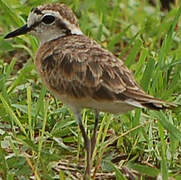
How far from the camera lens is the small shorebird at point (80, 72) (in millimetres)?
3678

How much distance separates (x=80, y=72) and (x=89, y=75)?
66 mm

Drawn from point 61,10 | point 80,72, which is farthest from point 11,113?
point 61,10

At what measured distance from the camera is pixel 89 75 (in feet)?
12.3

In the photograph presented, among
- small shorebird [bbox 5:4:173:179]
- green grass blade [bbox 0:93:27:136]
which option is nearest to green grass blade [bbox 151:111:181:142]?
small shorebird [bbox 5:4:173:179]

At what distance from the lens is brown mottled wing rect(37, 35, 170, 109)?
145 inches

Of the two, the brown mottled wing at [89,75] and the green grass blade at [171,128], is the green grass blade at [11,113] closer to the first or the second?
the brown mottled wing at [89,75]

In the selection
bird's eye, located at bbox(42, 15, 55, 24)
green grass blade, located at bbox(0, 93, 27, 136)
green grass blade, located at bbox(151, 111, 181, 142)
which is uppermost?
bird's eye, located at bbox(42, 15, 55, 24)

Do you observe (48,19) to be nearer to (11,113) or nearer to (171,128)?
(11,113)

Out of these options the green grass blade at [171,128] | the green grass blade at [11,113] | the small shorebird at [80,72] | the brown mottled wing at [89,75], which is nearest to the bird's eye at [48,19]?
the small shorebird at [80,72]

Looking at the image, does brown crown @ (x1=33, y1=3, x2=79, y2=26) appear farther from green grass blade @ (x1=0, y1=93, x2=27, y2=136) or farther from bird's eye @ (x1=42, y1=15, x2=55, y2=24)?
green grass blade @ (x1=0, y1=93, x2=27, y2=136)

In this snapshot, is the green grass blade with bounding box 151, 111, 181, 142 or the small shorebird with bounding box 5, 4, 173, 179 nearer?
the small shorebird with bounding box 5, 4, 173, 179

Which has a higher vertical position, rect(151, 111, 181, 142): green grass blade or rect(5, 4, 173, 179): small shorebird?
rect(5, 4, 173, 179): small shorebird

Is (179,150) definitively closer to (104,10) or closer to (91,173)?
(91,173)

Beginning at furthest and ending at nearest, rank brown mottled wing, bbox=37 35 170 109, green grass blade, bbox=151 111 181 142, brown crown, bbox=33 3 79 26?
brown crown, bbox=33 3 79 26, green grass blade, bbox=151 111 181 142, brown mottled wing, bbox=37 35 170 109
